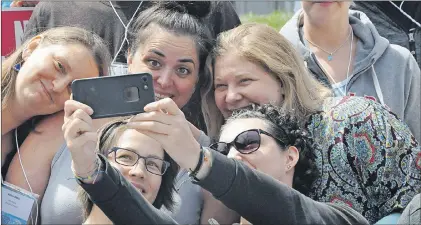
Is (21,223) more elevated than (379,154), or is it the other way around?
(379,154)

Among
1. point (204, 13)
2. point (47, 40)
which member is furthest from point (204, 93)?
point (47, 40)

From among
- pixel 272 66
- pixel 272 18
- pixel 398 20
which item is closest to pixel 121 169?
pixel 272 66

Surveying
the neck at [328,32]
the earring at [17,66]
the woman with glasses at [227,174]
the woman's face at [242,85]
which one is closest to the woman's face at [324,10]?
the neck at [328,32]

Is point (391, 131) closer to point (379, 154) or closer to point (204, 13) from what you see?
point (379, 154)

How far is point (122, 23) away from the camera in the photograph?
62.2 inches

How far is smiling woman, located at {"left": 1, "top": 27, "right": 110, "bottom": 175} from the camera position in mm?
1410

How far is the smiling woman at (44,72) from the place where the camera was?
141cm

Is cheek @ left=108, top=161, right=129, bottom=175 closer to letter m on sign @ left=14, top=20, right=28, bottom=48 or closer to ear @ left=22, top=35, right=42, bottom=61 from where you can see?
ear @ left=22, top=35, right=42, bottom=61

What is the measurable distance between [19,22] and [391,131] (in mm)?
793

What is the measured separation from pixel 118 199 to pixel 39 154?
12.1 inches

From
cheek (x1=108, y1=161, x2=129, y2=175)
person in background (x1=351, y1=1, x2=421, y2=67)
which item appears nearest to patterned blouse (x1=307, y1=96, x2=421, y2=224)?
cheek (x1=108, y1=161, x2=129, y2=175)

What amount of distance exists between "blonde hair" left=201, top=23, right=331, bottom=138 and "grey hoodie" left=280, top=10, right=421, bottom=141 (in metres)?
0.14

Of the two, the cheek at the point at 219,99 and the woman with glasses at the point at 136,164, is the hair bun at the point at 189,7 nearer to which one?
the cheek at the point at 219,99

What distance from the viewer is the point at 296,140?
1.39 metres
